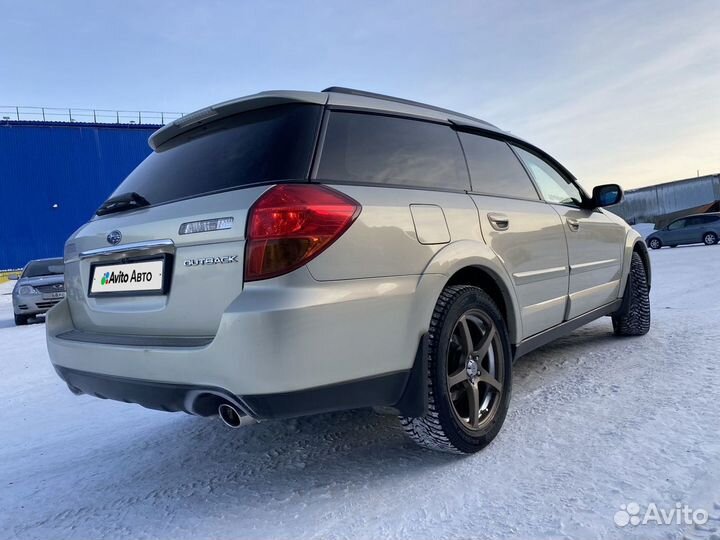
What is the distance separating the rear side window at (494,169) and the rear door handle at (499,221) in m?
0.17

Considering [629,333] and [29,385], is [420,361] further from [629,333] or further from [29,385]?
[29,385]

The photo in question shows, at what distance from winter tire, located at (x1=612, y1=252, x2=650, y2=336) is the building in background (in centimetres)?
3434

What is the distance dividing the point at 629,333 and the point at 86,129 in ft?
116

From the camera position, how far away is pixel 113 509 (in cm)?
211

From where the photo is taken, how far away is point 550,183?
3.62m

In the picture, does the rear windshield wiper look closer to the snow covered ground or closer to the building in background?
the snow covered ground

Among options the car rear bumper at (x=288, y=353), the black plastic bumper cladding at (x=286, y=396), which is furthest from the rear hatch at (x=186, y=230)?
the black plastic bumper cladding at (x=286, y=396)

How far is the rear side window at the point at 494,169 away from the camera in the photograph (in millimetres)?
2812

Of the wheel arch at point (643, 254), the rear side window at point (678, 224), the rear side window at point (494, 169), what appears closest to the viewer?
the rear side window at point (494, 169)

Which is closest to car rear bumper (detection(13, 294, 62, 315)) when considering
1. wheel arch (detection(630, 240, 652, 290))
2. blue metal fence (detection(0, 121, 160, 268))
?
wheel arch (detection(630, 240, 652, 290))

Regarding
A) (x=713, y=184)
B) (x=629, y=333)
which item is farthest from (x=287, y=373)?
(x=713, y=184)

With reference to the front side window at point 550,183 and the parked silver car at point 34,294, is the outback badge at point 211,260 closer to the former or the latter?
the front side window at point 550,183

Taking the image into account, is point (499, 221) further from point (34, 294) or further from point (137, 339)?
point (34, 294)

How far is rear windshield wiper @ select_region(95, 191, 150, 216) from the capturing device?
227 centimetres
